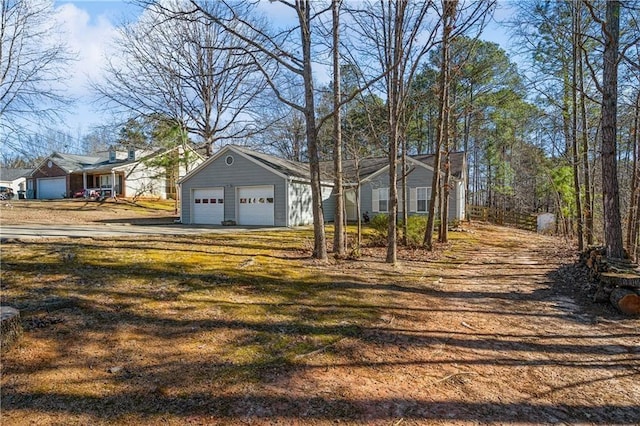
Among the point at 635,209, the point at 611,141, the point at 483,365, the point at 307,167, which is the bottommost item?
the point at 483,365

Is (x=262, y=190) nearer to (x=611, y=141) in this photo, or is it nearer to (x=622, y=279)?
(x=611, y=141)

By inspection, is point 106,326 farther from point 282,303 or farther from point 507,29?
point 507,29

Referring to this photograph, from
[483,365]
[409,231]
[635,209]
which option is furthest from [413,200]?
[483,365]

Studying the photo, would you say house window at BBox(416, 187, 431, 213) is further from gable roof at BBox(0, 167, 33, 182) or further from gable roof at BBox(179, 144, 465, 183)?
gable roof at BBox(0, 167, 33, 182)

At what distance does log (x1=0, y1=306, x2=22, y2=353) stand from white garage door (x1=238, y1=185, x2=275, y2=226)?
14338 millimetres

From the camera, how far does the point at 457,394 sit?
3.21 metres

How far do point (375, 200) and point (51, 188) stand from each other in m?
30.3

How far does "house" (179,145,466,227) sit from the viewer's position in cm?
1806

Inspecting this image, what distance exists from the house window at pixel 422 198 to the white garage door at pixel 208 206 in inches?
420

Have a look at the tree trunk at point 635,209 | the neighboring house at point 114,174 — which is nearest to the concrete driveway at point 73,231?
the tree trunk at point 635,209

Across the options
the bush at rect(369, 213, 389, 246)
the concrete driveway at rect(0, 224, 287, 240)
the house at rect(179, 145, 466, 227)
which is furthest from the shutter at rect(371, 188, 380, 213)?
the concrete driveway at rect(0, 224, 287, 240)

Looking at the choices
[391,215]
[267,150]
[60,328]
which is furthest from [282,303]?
[267,150]

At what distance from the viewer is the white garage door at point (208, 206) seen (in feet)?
64.2

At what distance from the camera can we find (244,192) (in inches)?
747
